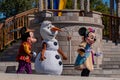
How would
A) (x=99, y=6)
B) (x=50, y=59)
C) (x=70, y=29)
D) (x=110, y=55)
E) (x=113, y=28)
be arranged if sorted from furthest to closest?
1. (x=99, y=6)
2. (x=113, y=28)
3. (x=110, y=55)
4. (x=70, y=29)
5. (x=50, y=59)

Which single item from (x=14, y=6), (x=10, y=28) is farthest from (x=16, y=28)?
(x=14, y=6)

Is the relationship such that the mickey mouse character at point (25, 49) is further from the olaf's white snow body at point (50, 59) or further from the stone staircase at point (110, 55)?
the stone staircase at point (110, 55)

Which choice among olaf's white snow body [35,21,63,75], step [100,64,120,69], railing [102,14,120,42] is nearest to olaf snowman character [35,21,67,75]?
olaf's white snow body [35,21,63,75]

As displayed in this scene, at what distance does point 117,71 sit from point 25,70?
3.55m

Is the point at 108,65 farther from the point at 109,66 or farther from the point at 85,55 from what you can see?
the point at 85,55

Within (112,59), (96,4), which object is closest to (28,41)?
(112,59)

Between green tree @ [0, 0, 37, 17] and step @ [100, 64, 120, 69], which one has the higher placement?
green tree @ [0, 0, 37, 17]

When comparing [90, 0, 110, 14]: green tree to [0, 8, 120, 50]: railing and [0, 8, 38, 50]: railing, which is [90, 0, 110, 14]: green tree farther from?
[0, 8, 38, 50]: railing

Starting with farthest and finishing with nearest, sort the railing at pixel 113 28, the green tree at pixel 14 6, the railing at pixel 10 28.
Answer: the green tree at pixel 14 6 → the railing at pixel 113 28 → the railing at pixel 10 28

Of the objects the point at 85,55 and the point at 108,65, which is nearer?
the point at 85,55

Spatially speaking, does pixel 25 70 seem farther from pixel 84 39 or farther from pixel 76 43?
pixel 76 43

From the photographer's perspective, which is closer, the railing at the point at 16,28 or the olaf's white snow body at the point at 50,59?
the olaf's white snow body at the point at 50,59

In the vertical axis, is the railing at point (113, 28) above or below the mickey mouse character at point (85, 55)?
below

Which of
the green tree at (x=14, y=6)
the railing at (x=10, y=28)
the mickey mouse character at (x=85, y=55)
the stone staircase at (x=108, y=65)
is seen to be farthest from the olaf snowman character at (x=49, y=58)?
the green tree at (x=14, y=6)
